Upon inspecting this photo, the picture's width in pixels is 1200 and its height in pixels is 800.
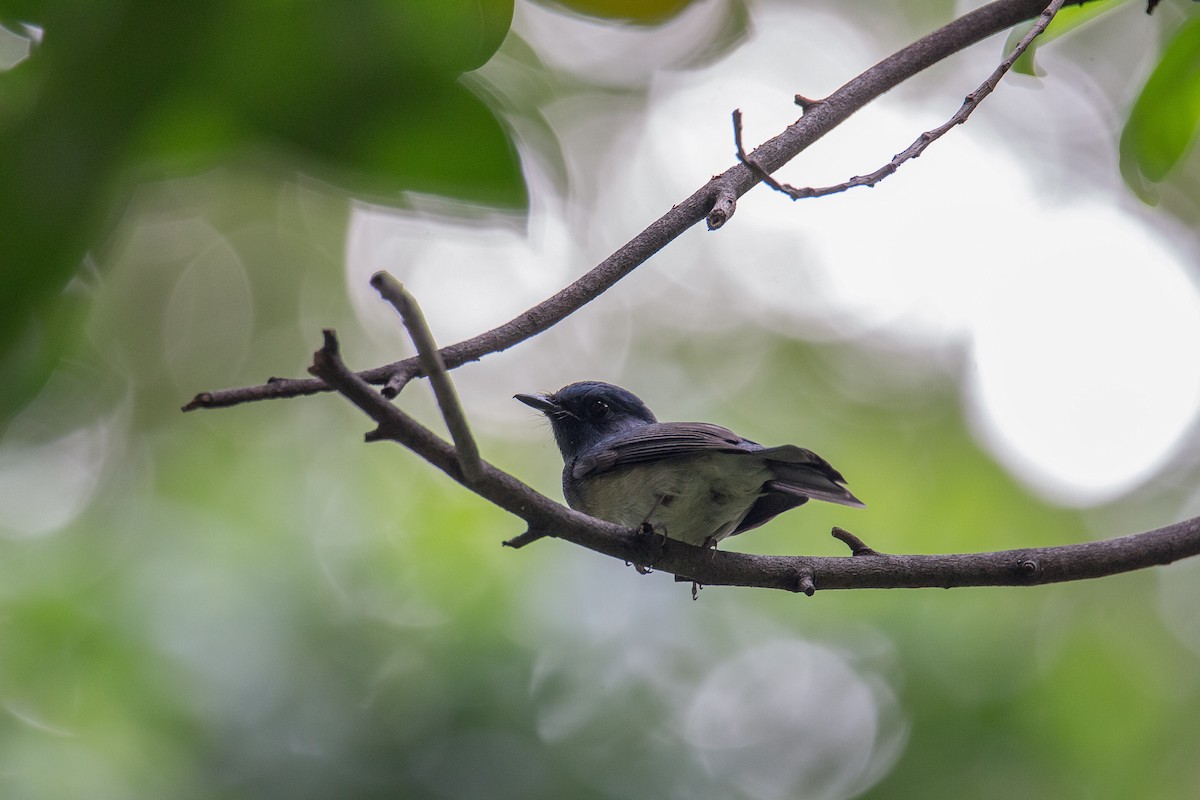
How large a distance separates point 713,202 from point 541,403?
236cm

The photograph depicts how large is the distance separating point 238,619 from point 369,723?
1080 mm

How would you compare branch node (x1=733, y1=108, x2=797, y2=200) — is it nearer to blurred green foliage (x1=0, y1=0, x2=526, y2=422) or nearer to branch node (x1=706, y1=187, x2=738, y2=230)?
branch node (x1=706, y1=187, x2=738, y2=230)

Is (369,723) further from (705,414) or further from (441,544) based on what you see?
(705,414)

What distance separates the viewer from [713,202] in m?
2.15

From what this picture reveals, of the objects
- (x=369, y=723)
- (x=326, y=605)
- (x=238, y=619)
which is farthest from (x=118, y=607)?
(x=369, y=723)

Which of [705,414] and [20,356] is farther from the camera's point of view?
[705,414]

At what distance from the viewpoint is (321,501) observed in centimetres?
743

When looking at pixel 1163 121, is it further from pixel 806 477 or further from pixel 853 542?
pixel 806 477

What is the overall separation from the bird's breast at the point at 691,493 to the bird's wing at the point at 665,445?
53 millimetres

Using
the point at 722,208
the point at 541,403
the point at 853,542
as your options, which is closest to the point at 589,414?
the point at 541,403

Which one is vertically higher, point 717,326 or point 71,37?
point 717,326

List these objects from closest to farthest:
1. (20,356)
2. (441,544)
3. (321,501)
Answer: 1. (20,356)
2. (441,544)
3. (321,501)

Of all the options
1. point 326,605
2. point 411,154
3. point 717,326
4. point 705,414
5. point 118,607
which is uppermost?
point 717,326

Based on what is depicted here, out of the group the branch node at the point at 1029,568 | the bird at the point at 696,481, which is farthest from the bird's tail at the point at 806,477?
the branch node at the point at 1029,568
